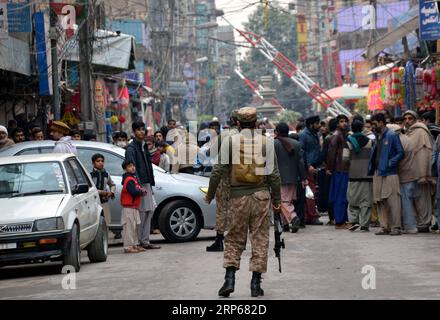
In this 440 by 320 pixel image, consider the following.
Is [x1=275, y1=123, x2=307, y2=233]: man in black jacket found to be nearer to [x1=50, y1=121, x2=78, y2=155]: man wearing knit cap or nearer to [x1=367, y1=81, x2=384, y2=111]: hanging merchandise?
[x1=50, y1=121, x2=78, y2=155]: man wearing knit cap

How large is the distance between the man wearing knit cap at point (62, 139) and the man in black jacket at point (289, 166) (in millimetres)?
3858

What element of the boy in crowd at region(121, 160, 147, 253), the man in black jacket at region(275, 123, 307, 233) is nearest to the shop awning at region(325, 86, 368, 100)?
the man in black jacket at region(275, 123, 307, 233)

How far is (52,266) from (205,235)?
467 centimetres

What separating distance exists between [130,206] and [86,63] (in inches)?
327

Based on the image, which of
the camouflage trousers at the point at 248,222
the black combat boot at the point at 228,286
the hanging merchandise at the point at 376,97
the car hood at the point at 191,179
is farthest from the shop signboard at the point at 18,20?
the hanging merchandise at the point at 376,97

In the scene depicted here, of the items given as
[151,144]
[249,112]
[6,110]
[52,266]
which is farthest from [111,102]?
[249,112]

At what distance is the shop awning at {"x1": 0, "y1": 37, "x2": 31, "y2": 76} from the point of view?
20.4 metres

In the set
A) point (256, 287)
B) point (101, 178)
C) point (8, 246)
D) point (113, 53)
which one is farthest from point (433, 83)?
point (256, 287)

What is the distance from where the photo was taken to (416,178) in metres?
17.5

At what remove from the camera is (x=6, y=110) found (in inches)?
1035

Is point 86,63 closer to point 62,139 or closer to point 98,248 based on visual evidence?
point 62,139

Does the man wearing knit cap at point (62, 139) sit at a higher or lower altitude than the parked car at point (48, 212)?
higher

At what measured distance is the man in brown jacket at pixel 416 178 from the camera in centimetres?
1755

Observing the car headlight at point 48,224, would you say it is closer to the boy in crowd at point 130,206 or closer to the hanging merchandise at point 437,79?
the boy in crowd at point 130,206
